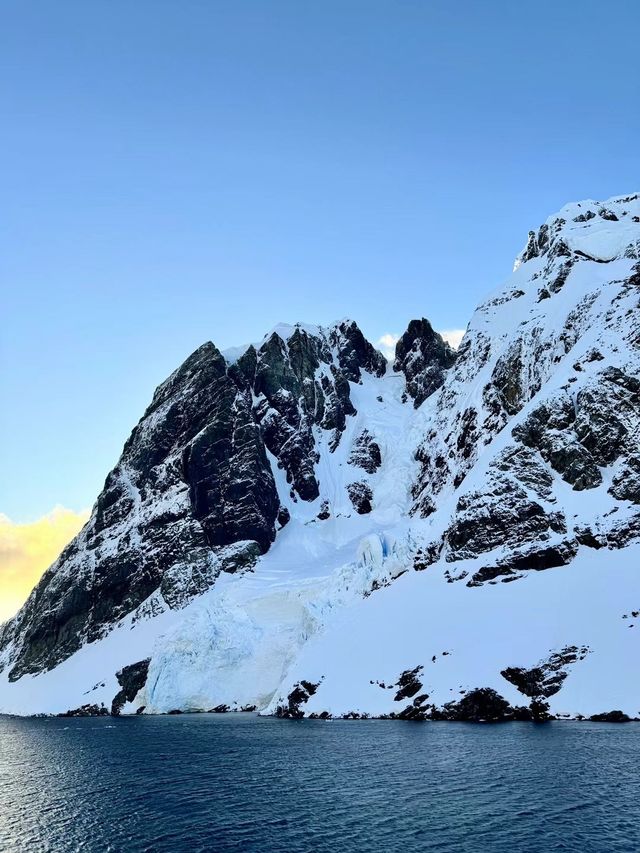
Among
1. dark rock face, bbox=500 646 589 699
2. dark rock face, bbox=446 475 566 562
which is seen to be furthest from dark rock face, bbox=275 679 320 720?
dark rock face, bbox=500 646 589 699

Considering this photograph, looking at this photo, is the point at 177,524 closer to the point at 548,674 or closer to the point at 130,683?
the point at 130,683

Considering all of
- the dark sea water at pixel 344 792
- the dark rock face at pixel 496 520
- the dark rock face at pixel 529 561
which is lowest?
the dark sea water at pixel 344 792

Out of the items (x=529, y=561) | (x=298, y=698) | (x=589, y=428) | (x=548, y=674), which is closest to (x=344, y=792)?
(x=548, y=674)

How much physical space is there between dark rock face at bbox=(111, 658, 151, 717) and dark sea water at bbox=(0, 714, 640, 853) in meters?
56.3

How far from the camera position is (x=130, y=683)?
13738cm

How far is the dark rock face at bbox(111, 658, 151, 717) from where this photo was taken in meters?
136

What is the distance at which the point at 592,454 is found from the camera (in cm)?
10688

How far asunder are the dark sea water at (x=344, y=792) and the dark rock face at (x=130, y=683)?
56.3m

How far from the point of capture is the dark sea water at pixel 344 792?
125 ft

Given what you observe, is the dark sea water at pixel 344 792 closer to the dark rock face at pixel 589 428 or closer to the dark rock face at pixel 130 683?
the dark rock face at pixel 589 428

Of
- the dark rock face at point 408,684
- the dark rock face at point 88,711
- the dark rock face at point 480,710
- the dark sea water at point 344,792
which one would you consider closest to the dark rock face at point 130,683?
the dark rock face at point 88,711

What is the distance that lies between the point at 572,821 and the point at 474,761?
17662 mm

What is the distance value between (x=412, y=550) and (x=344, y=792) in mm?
73055

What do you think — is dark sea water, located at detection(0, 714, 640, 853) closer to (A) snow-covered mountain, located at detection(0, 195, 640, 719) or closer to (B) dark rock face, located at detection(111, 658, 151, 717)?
(A) snow-covered mountain, located at detection(0, 195, 640, 719)
